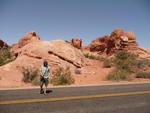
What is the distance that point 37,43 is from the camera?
3073 centimetres

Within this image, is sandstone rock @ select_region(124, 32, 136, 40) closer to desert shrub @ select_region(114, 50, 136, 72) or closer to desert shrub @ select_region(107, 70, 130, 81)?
desert shrub @ select_region(114, 50, 136, 72)

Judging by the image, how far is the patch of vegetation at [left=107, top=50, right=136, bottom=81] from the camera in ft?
80.4

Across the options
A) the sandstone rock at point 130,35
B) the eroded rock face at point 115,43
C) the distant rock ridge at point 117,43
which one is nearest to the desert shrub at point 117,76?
the distant rock ridge at point 117,43

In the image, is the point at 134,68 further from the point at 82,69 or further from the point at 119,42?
the point at 119,42

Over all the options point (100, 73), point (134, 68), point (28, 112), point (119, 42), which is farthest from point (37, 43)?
point (119, 42)

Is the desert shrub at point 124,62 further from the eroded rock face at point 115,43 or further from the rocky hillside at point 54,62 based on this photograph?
the eroded rock face at point 115,43

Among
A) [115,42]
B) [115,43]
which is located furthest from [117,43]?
[115,42]

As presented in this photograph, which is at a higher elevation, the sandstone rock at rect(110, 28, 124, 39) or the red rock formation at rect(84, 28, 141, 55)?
the sandstone rock at rect(110, 28, 124, 39)

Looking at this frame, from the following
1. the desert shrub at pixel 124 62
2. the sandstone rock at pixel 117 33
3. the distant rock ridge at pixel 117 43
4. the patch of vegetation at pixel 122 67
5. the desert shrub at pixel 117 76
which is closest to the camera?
the desert shrub at pixel 117 76

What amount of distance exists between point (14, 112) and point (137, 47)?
54.7m

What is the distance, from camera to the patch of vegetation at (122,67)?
965 inches

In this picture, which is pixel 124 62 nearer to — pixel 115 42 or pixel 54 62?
pixel 54 62

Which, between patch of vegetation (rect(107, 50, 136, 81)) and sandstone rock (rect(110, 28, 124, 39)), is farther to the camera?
sandstone rock (rect(110, 28, 124, 39))

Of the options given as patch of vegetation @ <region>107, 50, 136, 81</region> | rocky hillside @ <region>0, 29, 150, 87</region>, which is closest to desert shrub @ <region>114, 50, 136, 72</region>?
patch of vegetation @ <region>107, 50, 136, 81</region>
